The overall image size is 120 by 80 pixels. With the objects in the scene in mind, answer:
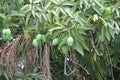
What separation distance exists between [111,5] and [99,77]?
2.21 ft

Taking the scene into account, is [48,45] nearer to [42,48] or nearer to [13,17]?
[42,48]

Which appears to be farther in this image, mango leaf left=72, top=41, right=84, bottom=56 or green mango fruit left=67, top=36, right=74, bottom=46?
mango leaf left=72, top=41, right=84, bottom=56

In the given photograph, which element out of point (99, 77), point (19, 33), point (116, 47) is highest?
point (19, 33)

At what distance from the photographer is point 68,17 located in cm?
180

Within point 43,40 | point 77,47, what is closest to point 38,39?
point 43,40

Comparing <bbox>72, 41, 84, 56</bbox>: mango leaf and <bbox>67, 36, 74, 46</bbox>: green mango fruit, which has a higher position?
<bbox>67, 36, 74, 46</bbox>: green mango fruit

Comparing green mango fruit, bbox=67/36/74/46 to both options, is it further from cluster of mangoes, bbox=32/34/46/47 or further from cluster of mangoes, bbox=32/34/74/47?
cluster of mangoes, bbox=32/34/46/47

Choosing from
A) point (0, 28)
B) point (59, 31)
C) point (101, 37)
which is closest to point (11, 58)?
point (0, 28)

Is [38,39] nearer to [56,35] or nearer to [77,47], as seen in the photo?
[56,35]

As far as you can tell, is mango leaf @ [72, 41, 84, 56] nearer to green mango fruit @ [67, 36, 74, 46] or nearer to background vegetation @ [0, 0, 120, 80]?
background vegetation @ [0, 0, 120, 80]

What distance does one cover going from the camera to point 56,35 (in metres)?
1.77

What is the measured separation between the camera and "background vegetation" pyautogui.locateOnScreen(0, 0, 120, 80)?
1.79 metres

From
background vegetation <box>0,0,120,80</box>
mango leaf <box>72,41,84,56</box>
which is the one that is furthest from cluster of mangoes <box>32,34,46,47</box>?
mango leaf <box>72,41,84,56</box>

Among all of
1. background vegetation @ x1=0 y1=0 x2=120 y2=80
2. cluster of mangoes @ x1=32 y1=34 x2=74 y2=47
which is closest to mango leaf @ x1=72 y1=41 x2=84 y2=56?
background vegetation @ x1=0 y1=0 x2=120 y2=80
